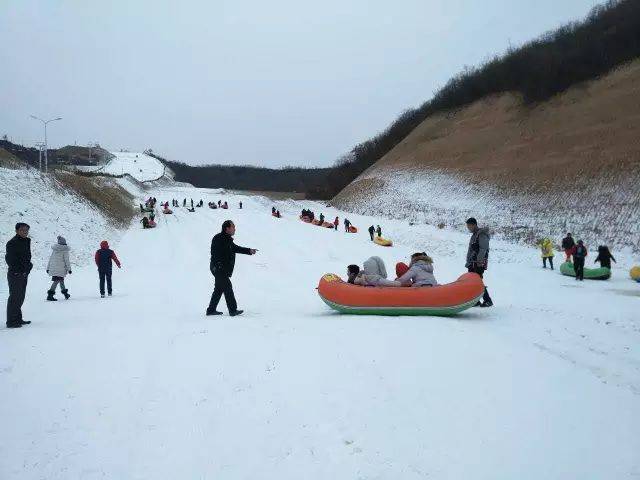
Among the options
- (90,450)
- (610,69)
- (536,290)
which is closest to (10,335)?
(90,450)

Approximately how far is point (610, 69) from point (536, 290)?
36402mm

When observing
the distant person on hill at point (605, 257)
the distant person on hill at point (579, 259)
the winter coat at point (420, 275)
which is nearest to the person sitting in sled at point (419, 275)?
the winter coat at point (420, 275)

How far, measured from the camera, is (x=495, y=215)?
121 feet

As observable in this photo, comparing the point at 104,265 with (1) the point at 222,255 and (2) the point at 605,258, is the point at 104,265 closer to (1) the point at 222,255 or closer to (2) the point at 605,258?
(1) the point at 222,255

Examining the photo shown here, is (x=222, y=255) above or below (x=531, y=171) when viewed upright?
below

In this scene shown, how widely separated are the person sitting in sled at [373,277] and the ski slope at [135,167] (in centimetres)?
11293

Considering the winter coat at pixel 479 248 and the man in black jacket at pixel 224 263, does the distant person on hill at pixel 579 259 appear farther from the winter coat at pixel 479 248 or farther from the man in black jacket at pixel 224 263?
the man in black jacket at pixel 224 263

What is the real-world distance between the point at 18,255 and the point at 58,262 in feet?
14.0

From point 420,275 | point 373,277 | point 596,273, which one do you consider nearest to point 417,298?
point 420,275

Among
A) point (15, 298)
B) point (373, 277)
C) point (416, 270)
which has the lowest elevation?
point (15, 298)

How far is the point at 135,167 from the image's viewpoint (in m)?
133

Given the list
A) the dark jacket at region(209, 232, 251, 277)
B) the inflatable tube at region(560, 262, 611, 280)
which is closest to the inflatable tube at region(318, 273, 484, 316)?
the dark jacket at region(209, 232, 251, 277)

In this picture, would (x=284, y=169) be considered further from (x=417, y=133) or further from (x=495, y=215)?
(x=495, y=215)

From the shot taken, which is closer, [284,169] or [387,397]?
[387,397]
